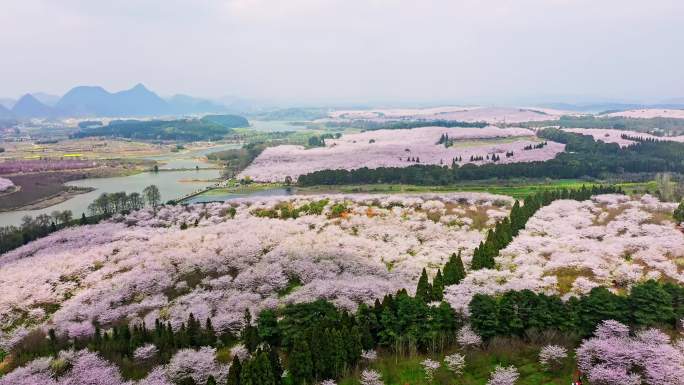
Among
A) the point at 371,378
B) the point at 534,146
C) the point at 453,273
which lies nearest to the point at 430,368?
the point at 371,378

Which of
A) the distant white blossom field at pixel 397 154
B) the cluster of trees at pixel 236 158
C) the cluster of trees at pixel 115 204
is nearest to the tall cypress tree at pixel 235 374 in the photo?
the cluster of trees at pixel 115 204

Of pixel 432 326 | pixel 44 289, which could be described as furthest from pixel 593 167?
pixel 44 289

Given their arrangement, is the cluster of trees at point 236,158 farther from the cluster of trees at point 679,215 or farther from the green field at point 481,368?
the green field at point 481,368

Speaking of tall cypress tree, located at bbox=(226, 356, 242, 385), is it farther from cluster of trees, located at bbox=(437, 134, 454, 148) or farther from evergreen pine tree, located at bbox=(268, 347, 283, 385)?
cluster of trees, located at bbox=(437, 134, 454, 148)

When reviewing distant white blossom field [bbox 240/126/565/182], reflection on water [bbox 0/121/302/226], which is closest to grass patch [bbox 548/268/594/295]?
reflection on water [bbox 0/121/302/226]

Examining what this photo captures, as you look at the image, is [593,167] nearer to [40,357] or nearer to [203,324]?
[203,324]

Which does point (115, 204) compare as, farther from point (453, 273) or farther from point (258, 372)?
point (258, 372)
